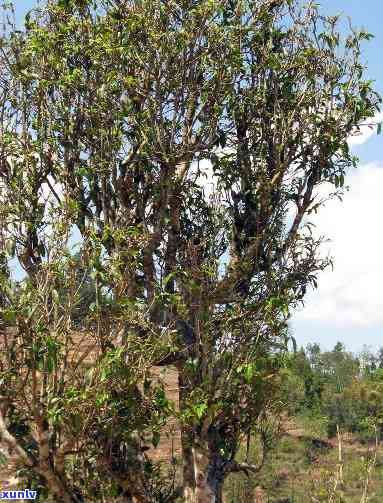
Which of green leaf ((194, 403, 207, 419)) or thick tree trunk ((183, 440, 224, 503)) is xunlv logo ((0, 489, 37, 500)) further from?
green leaf ((194, 403, 207, 419))

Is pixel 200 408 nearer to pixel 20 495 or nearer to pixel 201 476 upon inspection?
pixel 201 476

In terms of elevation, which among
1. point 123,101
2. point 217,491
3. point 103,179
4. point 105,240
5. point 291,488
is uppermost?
point 123,101

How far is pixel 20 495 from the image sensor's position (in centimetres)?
793

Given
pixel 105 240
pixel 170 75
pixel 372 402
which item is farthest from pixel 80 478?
pixel 372 402

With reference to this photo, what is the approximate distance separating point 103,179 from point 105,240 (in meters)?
0.89

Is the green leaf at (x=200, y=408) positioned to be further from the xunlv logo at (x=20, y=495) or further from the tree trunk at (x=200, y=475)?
the xunlv logo at (x=20, y=495)

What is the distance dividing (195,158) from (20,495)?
14.5 ft

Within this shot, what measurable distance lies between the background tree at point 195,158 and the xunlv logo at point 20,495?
72.6 inches

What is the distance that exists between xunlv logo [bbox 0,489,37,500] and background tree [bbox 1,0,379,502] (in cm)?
184

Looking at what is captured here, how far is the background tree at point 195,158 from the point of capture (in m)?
7.71

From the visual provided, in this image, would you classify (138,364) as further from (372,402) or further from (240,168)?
(372,402)

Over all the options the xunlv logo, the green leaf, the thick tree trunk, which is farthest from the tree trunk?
the xunlv logo

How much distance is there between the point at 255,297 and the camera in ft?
27.3

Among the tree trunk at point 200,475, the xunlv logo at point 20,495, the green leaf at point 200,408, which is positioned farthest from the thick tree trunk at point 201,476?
the xunlv logo at point 20,495
